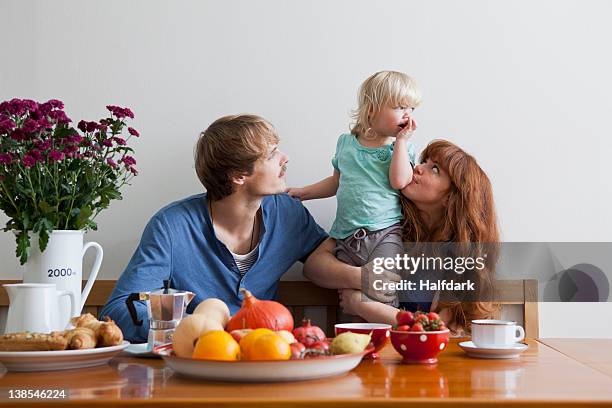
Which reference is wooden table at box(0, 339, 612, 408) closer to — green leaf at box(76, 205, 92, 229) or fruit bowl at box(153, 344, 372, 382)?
fruit bowl at box(153, 344, 372, 382)

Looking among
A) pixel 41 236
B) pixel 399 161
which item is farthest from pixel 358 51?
pixel 41 236

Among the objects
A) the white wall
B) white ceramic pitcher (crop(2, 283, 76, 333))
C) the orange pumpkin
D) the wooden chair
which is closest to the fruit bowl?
the orange pumpkin

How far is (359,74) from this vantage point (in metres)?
2.21

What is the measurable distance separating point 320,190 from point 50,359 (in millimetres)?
1062

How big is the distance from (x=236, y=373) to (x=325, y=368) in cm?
14

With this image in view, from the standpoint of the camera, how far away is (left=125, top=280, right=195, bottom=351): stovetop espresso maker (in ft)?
4.57

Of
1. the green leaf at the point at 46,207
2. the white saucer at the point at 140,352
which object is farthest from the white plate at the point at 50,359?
the green leaf at the point at 46,207

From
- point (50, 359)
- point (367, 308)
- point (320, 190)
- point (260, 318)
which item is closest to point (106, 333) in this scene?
point (50, 359)

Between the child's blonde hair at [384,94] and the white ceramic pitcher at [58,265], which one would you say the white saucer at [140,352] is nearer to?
the white ceramic pitcher at [58,265]

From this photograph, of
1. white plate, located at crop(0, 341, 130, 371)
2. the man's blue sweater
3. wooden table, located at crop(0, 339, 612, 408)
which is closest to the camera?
wooden table, located at crop(0, 339, 612, 408)

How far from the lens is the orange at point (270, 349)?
3.71 feet

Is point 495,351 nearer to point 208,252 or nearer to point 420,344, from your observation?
point 420,344

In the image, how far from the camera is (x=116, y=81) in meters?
2.23

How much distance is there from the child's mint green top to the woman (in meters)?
0.06
